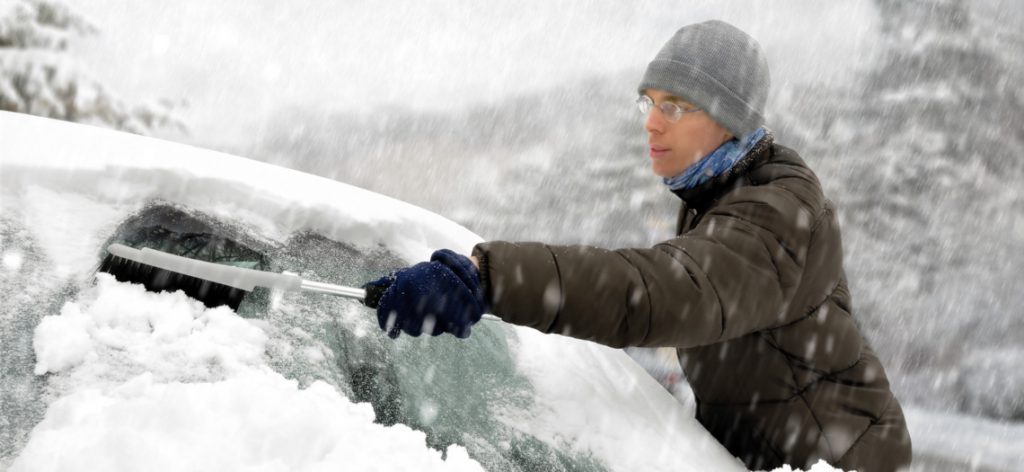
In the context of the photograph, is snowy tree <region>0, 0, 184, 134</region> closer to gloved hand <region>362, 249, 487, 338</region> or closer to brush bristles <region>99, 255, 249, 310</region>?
brush bristles <region>99, 255, 249, 310</region>

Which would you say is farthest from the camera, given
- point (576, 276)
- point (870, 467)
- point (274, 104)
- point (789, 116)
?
point (274, 104)

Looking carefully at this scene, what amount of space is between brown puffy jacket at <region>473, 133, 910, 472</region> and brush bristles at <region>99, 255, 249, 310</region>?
→ 1.77 feet

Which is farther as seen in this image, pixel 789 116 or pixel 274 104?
pixel 274 104

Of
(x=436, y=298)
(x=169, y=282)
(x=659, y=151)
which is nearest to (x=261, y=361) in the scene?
(x=169, y=282)

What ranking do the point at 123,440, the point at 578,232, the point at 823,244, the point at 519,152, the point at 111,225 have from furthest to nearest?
the point at 519,152, the point at 578,232, the point at 823,244, the point at 111,225, the point at 123,440

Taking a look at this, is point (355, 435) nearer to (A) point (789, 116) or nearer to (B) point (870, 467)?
(B) point (870, 467)

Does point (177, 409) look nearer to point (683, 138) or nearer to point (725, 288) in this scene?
point (725, 288)

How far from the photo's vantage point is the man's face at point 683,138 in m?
1.66

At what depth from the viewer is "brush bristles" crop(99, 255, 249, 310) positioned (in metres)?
1.20

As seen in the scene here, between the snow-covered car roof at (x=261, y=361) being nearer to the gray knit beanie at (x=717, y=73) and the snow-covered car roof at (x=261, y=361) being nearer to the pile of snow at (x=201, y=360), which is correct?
the pile of snow at (x=201, y=360)

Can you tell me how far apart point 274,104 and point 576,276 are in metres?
21.1

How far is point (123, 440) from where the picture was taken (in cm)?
80

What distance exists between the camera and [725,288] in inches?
46.8

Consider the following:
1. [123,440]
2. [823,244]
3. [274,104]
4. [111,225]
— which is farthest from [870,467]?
[274,104]
